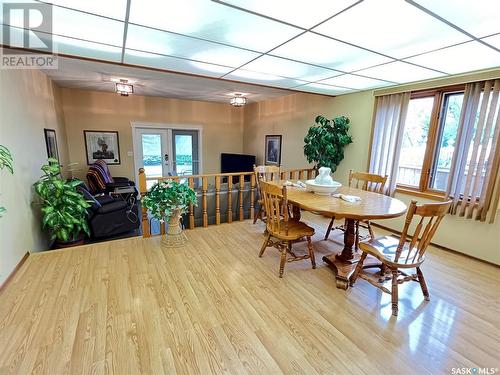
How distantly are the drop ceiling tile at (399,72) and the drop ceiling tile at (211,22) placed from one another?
1.35 m

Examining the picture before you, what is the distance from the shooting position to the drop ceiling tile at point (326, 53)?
2064 millimetres

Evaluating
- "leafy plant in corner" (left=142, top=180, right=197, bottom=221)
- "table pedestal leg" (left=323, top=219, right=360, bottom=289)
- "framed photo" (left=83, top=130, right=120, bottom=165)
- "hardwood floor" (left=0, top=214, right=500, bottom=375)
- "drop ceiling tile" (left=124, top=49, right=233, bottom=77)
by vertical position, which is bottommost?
"hardwood floor" (left=0, top=214, right=500, bottom=375)

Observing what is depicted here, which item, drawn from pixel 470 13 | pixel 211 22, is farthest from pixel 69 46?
pixel 470 13

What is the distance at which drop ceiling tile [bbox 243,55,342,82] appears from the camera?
264 centimetres

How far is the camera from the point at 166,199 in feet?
9.54

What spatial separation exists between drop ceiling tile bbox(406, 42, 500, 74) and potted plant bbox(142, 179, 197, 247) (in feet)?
9.37

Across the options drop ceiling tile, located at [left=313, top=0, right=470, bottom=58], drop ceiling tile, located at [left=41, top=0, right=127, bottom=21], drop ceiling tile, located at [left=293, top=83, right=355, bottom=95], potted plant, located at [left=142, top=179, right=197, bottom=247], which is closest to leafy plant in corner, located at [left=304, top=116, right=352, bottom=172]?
drop ceiling tile, located at [left=293, top=83, right=355, bottom=95]

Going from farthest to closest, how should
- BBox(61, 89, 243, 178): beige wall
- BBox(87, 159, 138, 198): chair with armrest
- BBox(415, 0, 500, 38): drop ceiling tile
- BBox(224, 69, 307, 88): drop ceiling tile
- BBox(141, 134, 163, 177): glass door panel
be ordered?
BBox(141, 134, 163, 177): glass door panel
BBox(61, 89, 243, 178): beige wall
BBox(87, 159, 138, 198): chair with armrest
BBox(224, 69, 307, 88): drop ceiling tile
BBox(415, 0, 500, 38): drop ceiling tile

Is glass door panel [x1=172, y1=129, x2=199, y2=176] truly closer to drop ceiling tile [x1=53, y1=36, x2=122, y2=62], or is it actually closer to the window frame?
drop ceiling tile [x1=53, y1=36, x2=122, y2=62]

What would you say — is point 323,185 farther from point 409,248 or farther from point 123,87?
point 123,87

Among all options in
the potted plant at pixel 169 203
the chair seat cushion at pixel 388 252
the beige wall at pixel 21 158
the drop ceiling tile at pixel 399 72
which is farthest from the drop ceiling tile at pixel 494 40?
the beige wall at pixel 21 158

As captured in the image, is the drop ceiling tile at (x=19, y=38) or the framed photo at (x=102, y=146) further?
the framed photo at (x=102, y=146)

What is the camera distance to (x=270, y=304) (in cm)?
203

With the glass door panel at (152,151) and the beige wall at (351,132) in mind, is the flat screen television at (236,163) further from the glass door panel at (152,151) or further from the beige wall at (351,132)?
the glass door panel at (152,151)
